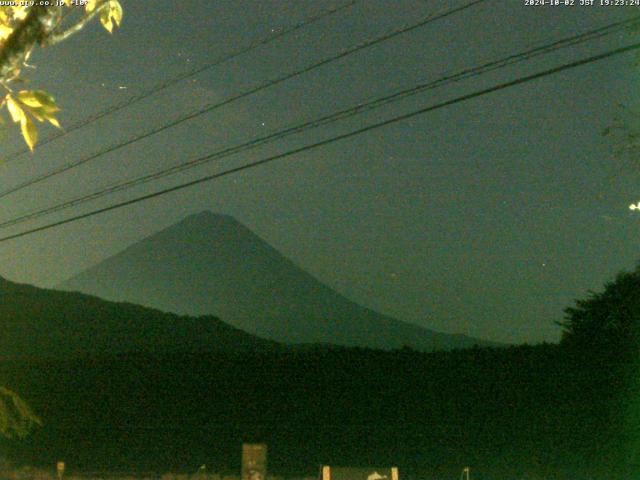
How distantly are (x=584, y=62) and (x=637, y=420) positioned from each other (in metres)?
8.35

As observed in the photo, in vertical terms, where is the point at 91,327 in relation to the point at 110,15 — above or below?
above

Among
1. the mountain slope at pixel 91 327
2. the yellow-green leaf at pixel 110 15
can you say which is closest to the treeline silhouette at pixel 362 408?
the mountain slope at pixel 91 327

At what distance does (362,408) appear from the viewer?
54.4ft

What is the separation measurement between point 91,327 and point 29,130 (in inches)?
1307

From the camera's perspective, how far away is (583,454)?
47.8 ft

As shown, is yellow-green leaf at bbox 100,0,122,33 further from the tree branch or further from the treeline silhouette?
the treeline silhouette

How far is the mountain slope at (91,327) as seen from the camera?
30.3 m

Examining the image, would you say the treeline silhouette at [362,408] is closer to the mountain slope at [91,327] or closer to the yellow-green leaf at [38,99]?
the mountain slope at [91,327]

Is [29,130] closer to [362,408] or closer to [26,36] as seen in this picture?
[26,36]

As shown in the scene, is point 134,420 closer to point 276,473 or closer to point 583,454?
point 276,473

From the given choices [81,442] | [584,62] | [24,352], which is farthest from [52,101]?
[24,352]

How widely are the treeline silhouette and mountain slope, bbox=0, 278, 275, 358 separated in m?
Answer: 8.47

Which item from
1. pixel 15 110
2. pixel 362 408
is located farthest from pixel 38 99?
pixel 362 408

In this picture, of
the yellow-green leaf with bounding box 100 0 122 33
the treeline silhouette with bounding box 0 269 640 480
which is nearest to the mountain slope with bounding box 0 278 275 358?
the treeline silhouette with bounding box 0 269 640 480
